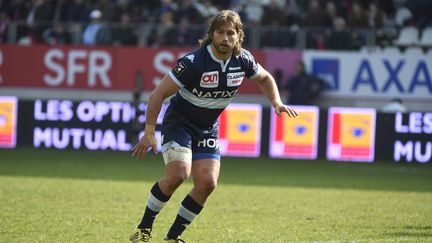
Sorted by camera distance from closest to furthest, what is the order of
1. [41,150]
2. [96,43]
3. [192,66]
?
[192,66], [41,150], [96,43]

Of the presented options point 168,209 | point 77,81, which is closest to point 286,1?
point 77,81

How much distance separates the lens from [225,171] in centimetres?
1867

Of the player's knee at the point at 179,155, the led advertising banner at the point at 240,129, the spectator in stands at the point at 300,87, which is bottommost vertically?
the led advertising banner at the point at 240,129

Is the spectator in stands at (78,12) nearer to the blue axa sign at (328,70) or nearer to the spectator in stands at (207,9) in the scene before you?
the spectator in stands at (207,9)

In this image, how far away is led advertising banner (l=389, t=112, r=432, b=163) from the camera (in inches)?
782

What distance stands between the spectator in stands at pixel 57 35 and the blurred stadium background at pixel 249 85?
A: 0.10ft

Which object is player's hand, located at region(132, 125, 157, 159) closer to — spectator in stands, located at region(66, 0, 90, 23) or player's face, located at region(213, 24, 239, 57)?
player's face, located at region(213, 24, 239, 57)

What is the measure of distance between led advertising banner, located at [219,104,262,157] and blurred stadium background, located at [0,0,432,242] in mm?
23

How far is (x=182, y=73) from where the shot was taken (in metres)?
8.49

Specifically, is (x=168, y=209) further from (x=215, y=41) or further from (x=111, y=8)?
(x=111, y=8)

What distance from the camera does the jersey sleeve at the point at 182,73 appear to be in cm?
849

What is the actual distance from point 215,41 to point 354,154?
12346 mm

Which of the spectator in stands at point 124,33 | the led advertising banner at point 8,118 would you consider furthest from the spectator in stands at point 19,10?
the led advertising banner at point 8,118

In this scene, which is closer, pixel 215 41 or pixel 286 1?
pixel 215 41
